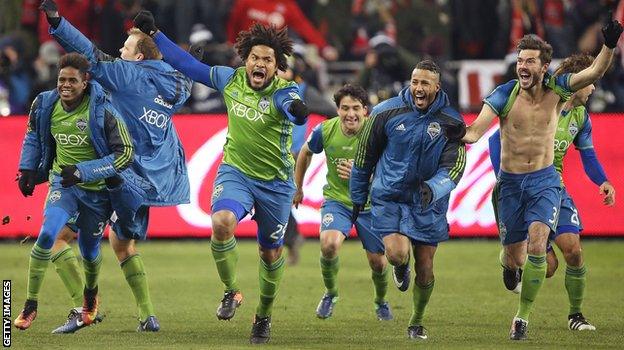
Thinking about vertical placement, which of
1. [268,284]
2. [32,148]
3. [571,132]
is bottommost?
[268,284]

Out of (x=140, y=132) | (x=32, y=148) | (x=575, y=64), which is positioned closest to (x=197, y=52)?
(x=140, y=132)

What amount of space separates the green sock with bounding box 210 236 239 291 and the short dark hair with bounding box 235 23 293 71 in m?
1.59

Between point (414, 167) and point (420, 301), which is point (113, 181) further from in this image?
point (420, 301)

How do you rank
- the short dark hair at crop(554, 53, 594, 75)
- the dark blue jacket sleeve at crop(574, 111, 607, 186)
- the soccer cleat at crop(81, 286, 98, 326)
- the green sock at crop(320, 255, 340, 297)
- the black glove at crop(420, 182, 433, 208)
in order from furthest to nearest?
the green sock at crop(320, 255, 340, 297)
the dark blue jacket sleeve at crop(574, 111, 607, 186)
the short dark hair at crop(554, 53, 594, 75)
the soccer cleat at crop(81, 286, 98, 326)
the black glove at crop(420, 182, 433, 208)

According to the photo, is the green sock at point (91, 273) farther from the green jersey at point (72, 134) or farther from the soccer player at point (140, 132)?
the green jersey at point (72, 134)

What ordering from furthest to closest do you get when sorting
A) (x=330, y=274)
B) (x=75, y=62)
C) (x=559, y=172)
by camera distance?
1. (x=330, y=274)
2. (x=559, y=172)
3. (x=75, y=62)

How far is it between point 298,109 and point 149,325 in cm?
247

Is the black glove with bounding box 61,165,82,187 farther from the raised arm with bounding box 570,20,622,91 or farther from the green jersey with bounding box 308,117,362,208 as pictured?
the raised arm with bounding box 570,20,622,91

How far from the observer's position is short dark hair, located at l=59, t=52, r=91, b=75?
1262 centimetres

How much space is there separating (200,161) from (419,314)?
8.38 meters

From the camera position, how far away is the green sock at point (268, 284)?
1265 centimetres

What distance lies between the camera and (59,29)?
13.0 meters

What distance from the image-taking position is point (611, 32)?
12.2 metres

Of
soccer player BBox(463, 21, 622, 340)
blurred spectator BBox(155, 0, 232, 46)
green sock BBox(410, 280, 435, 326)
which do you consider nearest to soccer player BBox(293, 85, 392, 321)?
green sock BBox(410, 280, 435, 326)
